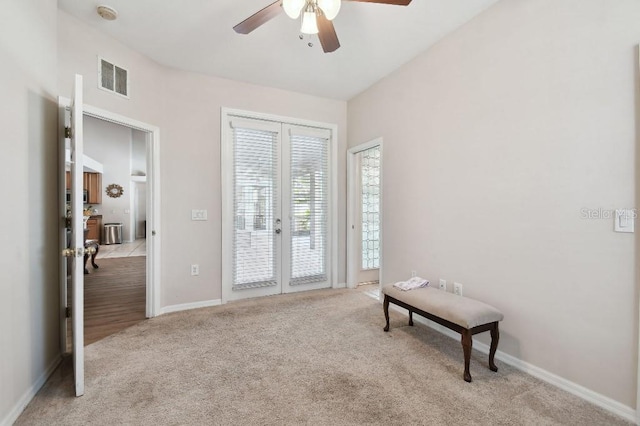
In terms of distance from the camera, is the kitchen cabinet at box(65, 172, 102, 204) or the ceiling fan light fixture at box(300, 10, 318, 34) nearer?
the ceiling fan light fixture at box(300, 10, 318, 34)

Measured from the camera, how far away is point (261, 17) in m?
1.97

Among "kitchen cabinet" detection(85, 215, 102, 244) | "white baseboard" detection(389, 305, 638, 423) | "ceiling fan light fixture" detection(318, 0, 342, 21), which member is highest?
"ceiling fan light fixture" detection(318, 0, 342, 21)

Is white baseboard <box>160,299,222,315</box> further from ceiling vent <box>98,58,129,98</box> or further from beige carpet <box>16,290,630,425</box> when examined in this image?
ceiling vent <box>98,58,129,98</box>

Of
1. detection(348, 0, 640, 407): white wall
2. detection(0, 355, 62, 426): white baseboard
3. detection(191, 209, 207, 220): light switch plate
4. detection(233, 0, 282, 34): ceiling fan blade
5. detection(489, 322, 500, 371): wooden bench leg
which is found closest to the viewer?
detection(0, 355, 62, 426): white baseboard

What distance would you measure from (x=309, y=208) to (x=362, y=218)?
0.90 meters

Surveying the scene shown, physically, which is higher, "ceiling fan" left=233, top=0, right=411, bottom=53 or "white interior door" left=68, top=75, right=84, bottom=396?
"ceiling fan" left=233, top=0, right=411, bottom=53

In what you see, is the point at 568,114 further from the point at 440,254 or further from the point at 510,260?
the point at 440,254

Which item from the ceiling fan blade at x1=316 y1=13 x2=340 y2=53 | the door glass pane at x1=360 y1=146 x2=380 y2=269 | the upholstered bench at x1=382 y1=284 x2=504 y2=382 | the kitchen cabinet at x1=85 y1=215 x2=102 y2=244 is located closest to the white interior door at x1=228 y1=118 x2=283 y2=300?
the door glass pane at x1=360 y1=146 x2=380 y2=269

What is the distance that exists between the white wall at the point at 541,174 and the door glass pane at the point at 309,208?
1623 millimetres

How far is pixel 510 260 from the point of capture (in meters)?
2.20

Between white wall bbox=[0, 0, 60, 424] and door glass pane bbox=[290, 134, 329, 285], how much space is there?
2531 millimetres

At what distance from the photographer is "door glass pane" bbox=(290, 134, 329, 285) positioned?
4.08 m

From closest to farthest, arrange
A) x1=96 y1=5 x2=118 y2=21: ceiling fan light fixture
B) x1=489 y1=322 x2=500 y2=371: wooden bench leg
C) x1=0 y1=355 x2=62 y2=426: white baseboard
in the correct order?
1. x1=0 y1=355 x2=62 y2=426: white baseboard
2. x1=489 y1=322 x2=500 y2=371: wooden bench leg
3. x1=96 y1=5 x2=118 y2=21: ceiling fan light fixture

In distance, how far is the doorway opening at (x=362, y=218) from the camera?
14.2ft
